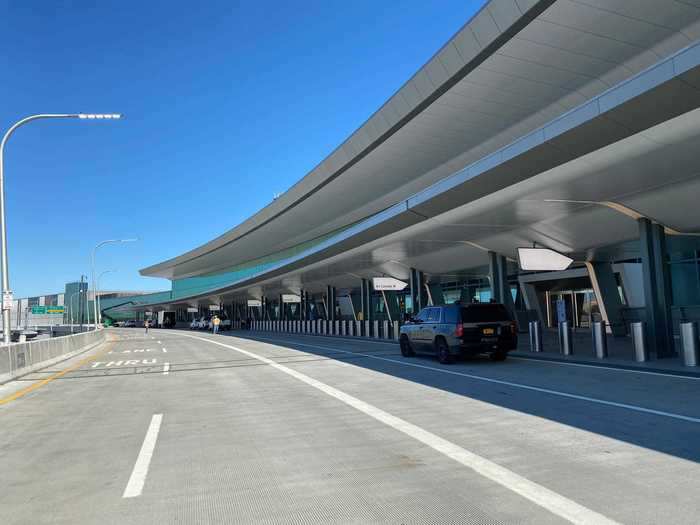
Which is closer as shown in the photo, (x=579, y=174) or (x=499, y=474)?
(x=499, y=474)

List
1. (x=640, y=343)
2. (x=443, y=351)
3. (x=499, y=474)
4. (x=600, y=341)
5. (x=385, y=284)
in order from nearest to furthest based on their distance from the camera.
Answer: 1. (x=499, y=474)
2. (x=640, y=343)
3. (x=443, y=351)
4. (x=600, y=341)
5. (x=385, y=284)

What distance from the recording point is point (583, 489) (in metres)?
4.81

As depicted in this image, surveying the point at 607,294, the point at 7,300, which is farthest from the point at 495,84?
the point at 7,300

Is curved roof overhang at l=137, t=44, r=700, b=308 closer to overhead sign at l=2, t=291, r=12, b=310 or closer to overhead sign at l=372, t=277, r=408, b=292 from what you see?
overhead sign at l=372, t=277, r=408, b=292

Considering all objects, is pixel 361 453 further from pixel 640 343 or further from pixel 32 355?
pixel 32 355

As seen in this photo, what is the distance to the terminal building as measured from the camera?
13523 millimetres

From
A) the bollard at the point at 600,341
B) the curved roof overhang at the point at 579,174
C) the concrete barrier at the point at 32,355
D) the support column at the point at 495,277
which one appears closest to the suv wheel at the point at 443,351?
the bollard at the point at 600,341

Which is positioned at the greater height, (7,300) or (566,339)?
(7,300)

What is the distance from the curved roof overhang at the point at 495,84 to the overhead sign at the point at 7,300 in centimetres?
2059

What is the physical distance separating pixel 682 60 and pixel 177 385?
507 inches

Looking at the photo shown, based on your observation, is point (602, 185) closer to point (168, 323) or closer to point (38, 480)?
point (38, 480)

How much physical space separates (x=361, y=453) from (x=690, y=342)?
451 inches

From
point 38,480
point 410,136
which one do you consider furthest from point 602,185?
point 410,136

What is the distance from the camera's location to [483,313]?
52.6ft
